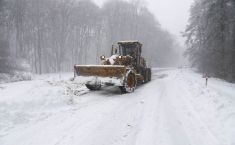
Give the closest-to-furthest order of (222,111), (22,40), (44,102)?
(222,111) → (44,102) → (22,40)

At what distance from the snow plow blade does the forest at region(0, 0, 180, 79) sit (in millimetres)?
15617

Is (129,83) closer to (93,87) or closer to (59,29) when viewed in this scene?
(93,87)

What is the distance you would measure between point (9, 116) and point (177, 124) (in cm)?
500

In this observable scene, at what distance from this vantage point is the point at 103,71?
40.7ft

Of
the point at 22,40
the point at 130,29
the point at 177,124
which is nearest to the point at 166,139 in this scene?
the point at 177,124

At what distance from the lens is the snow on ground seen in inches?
236

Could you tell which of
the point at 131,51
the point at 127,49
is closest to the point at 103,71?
the point at 131,51

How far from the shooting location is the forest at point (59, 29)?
35375 mm

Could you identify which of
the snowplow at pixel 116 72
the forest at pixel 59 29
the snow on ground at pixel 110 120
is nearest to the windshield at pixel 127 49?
the snowplow at pixel 116 72

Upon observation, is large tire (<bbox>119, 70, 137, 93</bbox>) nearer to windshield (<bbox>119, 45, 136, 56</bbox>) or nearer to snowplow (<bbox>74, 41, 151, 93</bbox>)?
snowplow (<bbox>74, 41, 151, 93</bbox>)

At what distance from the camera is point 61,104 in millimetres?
9156

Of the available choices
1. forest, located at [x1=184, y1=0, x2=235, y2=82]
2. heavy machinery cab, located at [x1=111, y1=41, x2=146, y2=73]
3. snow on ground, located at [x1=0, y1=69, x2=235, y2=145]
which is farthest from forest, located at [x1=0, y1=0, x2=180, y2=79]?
forest, located at [x1=184, y1=0, x2=235, y2=82]

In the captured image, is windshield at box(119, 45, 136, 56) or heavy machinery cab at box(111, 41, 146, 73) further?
windshield at box(119, 45, 136, 56)

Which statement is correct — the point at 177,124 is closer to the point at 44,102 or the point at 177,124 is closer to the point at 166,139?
the point at 166,139
